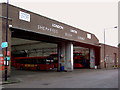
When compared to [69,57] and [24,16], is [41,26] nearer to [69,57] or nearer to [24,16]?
[24,16]

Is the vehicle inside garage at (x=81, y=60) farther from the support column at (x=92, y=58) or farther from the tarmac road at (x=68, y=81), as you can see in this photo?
the tarmac road at (x=68, y=81)

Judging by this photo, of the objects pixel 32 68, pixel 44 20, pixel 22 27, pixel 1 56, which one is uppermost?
pixel 44 20

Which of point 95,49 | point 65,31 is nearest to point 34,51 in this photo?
point 95,49

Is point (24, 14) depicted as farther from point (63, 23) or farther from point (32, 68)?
point (32, 68)

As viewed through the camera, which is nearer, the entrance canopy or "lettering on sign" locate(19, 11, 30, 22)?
the entrance canopy

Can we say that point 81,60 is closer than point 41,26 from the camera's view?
No

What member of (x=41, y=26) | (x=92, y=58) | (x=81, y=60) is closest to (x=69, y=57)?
(x=41, y=26)

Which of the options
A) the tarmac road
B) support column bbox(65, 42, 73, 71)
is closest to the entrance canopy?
support column bbox(65, 42, 73, 71)

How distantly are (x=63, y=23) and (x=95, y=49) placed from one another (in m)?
16.6

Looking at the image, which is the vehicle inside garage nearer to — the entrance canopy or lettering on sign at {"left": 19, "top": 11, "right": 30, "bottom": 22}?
the entrance canopy

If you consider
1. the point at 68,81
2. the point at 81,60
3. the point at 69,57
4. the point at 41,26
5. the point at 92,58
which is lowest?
the point at 68,81

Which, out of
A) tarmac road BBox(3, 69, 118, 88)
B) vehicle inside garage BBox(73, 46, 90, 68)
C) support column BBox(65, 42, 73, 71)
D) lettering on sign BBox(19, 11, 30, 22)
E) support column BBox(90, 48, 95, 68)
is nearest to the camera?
tarmac road BBox(3, 69, 118, 88)

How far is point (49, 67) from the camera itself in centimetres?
3469

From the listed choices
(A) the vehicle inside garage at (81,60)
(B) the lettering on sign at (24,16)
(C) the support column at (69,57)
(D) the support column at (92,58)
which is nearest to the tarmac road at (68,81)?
(B) the lettering on sign at (24,16)
